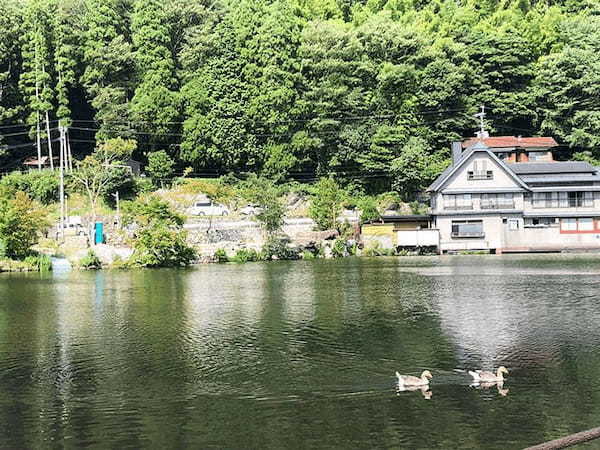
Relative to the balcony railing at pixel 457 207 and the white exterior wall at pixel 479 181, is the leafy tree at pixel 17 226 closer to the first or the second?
the balcony railing at pixel 457 207

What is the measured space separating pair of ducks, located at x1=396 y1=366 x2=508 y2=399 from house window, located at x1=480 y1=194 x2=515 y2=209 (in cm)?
3312

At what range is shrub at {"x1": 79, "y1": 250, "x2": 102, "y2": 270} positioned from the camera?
37.6 meters

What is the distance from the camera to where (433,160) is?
163ft

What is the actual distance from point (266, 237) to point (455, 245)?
12254mm

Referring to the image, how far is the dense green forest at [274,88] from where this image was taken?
4944cm

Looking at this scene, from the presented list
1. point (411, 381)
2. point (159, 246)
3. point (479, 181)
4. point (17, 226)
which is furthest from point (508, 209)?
point (411, 381)

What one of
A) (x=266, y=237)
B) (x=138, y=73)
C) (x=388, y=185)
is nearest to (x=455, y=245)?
(x=388, y=185)

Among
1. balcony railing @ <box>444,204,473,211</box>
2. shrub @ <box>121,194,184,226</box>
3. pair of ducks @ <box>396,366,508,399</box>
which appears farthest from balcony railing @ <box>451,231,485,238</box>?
pair of ducks @ <box>396,366,508,399</box>

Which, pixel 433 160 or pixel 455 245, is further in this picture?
pixel 433 160

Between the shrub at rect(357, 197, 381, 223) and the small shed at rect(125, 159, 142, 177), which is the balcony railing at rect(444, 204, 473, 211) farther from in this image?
the small shed at rect(125, 159, 142, 177)

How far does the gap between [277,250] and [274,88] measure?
47.3 ft

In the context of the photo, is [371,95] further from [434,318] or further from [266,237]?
[434,318]

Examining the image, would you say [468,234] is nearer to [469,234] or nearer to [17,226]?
[469,234]

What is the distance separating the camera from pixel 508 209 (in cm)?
4362
